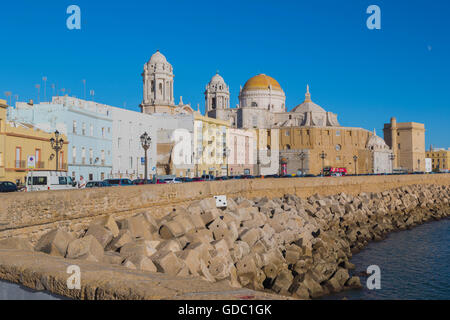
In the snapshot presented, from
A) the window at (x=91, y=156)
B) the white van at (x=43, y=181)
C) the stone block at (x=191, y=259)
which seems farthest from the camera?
the window at (x=91, y=156)

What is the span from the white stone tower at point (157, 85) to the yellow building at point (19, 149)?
1268 inches

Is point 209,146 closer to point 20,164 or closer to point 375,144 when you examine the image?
point 20,164

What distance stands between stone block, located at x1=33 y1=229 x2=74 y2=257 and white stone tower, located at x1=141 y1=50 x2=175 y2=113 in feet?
185

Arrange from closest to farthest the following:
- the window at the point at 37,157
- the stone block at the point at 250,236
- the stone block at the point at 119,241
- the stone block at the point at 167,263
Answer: the stone block at the point at 167,263 → the stone block at the point at 119,241 → the stone block at the point at 250,236 → the window at the point at 37,157

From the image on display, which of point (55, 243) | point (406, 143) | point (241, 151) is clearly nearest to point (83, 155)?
point (55, 243)

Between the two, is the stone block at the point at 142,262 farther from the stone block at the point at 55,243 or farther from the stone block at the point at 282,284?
the stone block at the point at 282,284

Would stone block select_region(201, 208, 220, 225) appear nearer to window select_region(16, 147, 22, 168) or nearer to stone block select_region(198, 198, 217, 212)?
stone block select_region(198, 198, 217, 212)

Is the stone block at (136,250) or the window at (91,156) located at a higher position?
the window at (91,156)

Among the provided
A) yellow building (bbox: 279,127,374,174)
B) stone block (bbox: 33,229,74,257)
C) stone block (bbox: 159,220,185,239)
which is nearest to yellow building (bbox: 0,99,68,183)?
stone block (bbox: 159,220,185,239)

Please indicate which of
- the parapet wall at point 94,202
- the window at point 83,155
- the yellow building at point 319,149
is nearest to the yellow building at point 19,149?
the window at point 83,155

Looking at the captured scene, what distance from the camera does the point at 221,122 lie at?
212 ft

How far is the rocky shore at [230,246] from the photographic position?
10805 mm

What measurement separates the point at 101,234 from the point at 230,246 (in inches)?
177

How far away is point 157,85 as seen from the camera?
224 feet
